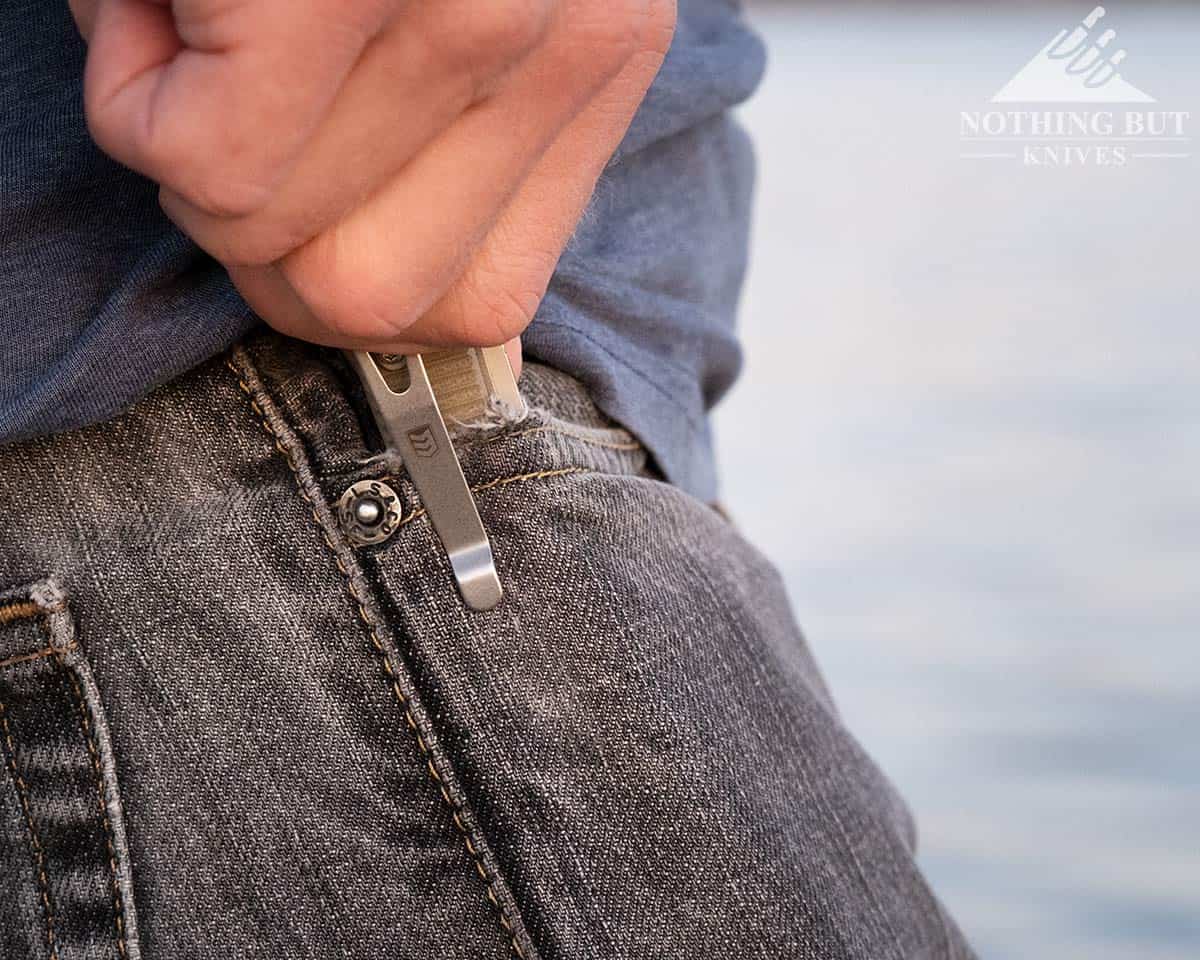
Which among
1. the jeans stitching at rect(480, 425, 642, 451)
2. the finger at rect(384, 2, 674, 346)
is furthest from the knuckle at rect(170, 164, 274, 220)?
the jeans stitching at rect(480, 425, 642, 451)

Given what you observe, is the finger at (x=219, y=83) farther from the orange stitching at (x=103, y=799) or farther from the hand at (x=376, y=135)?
the orange stitching at (x=103, y=799)

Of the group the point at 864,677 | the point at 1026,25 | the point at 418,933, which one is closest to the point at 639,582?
the point at 418,933

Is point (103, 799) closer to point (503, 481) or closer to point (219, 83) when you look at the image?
point (503, 481)

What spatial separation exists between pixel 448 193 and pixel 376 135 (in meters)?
0.04

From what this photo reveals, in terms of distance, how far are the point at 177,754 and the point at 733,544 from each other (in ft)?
1.11

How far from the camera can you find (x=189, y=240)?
0.60 m

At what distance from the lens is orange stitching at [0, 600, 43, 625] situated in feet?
1.98

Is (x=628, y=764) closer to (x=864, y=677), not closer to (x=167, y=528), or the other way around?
(x=167, y=528)

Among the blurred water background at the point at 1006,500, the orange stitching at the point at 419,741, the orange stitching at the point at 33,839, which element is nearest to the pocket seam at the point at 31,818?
the orange stitching at the point at 33,839

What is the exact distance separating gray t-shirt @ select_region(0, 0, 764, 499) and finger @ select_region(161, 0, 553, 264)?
4.9 inches

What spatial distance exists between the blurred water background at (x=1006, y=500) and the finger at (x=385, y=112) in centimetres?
163

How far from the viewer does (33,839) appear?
614mm

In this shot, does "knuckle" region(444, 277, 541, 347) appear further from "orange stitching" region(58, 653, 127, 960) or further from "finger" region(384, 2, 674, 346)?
"orange stitching" region(58, 653, 127, 960)

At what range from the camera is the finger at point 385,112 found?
1.46ft
